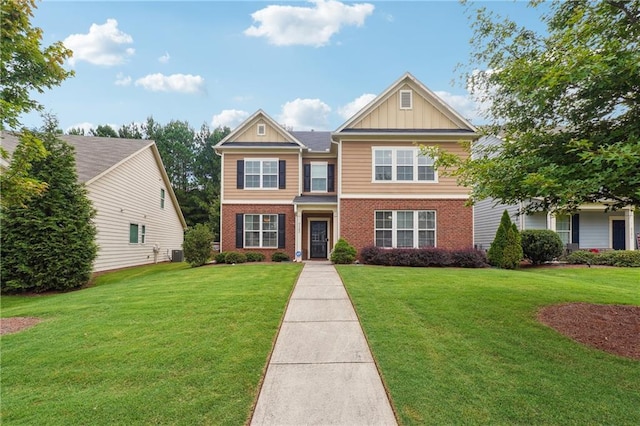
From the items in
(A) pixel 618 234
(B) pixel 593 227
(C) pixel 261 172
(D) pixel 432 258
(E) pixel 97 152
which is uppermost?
(E) pixel 97 152

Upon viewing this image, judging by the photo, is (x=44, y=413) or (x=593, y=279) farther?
(x=593, y=279)

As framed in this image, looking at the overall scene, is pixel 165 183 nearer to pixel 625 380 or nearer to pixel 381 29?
pixel 381 29

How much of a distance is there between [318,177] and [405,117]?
16.5ft

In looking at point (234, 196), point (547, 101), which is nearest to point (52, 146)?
point (234, 196)

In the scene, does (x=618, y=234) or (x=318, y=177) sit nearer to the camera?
(x=318, y=177)

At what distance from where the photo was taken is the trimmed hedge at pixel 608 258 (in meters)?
15.5

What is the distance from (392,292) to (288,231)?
31.4 feet

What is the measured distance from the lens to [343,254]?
14.4 metres

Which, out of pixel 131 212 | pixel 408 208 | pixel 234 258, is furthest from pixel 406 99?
pixel 131 212

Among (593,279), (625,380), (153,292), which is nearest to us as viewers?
(625,380)

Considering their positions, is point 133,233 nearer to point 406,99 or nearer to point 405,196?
point 405,196

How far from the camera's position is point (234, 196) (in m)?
17.1

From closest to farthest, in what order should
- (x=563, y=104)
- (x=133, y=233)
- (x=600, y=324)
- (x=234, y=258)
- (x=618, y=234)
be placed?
(x=563, y=104) → (x=600, y=324) → (x=234, y=258) → (x=133, y=233) → (x=618, y=234)

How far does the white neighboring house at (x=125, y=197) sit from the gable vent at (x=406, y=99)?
13.3 meters
